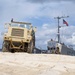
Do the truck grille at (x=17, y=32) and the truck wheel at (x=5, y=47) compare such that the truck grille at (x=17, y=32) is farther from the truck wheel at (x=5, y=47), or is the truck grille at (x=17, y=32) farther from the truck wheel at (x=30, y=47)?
the truck wheel at (x=5, y=47)

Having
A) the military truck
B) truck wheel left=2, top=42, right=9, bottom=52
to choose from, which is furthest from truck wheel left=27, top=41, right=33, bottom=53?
truck wheel left=2, top=42, right=9, bottom=52

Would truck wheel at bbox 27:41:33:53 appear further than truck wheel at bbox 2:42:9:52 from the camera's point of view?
No

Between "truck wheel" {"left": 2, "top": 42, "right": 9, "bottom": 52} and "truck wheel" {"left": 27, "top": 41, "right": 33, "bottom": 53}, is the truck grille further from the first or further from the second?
"truck wheel" {"left": 2, "top": 42, "right": 9, "bottom": 52}

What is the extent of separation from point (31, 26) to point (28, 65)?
1540 cm

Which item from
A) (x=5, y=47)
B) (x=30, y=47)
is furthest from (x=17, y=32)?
(x=5, y=47)

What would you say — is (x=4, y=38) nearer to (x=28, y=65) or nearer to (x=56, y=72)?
(x=28, y=65)

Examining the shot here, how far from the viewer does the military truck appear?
103 ft

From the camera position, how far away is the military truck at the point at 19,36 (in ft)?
103

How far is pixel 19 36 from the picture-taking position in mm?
31734

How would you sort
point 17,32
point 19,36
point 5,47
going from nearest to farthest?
1. point 17,32
2. point 19,36
3. point 5,47

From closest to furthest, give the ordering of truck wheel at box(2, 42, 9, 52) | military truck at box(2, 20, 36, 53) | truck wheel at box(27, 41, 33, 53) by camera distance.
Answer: military truck at box(2, 20, 36, 53) → truck wheel at box(27, 41, 33, 53) → truck wheel at box(2, 42, 9, 52)

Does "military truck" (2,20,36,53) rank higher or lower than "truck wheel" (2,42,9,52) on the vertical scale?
higher

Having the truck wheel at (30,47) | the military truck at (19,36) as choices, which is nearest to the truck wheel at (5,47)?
the military truck at (19,36)

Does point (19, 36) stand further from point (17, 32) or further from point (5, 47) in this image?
point (5, 47)
